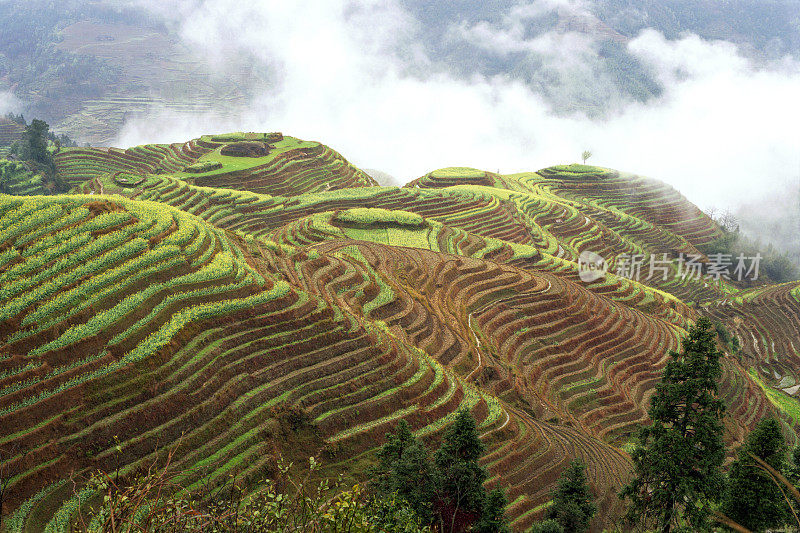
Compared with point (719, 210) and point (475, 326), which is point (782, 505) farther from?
point (719, 210)

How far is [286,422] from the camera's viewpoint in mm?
18609

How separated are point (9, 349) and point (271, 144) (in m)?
74.6

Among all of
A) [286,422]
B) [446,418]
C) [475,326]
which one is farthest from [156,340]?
[475,326]

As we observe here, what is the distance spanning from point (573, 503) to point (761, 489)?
21.0 feet

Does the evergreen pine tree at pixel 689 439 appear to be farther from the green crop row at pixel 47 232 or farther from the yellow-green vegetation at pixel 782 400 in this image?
the yellow-green vegetation at pixel 782 400

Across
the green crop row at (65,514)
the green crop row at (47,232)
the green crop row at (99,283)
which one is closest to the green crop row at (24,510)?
the green crop row at (65,514)

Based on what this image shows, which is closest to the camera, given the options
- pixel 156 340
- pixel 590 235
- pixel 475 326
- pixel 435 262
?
pixel 156 340

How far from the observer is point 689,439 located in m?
15.5

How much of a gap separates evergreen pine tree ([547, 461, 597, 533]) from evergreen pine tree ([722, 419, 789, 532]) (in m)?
4.82

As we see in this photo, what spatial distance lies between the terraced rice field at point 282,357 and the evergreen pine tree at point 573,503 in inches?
146

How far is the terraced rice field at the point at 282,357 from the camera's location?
1591 centimetres

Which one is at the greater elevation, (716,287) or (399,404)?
(716,287)

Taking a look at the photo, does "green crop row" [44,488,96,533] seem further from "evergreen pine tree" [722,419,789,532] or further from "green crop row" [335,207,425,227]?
"green crop row" [335,207,425,227]

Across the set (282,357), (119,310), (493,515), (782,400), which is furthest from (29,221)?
(782,400)
